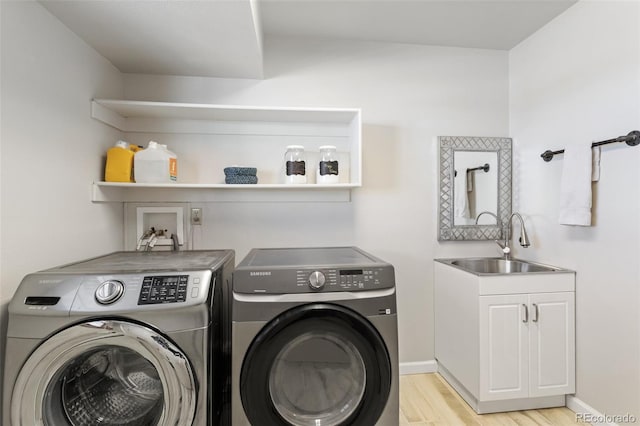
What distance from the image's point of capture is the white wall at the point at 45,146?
4.06ft

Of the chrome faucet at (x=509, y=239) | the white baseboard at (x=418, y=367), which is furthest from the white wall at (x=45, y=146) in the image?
the chrome faucet at (x=509, y=239)

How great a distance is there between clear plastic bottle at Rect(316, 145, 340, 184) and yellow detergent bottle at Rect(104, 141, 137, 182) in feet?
3.71

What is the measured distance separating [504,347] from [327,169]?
1.48 metres

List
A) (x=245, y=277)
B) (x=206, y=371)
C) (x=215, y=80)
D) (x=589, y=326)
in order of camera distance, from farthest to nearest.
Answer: (x=215, y=80) < (x=589, y=326) < (x=245, y=277) < (x=206, y=371)

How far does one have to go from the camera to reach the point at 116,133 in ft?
6.70

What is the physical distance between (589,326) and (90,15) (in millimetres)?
3015

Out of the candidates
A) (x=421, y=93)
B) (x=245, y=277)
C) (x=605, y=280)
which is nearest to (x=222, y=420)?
(x=245, y=277)

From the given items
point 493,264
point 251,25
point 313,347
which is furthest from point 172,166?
point 493,264

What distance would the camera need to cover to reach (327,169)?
2047 millimetres

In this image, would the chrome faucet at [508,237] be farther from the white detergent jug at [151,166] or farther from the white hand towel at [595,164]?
the white detergent jug at [151,166]

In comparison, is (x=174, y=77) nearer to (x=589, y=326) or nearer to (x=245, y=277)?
(x=245, y=277)

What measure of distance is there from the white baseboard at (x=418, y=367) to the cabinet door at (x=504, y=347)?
1.72ft

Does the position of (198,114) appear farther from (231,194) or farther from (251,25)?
(251,25)

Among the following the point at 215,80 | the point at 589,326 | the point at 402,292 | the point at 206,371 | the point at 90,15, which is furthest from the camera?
the point at 402,292
